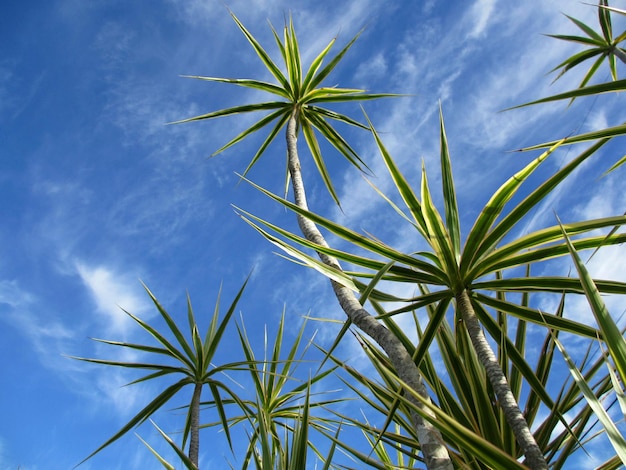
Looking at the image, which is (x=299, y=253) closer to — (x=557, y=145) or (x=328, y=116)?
(x=557, y=145)

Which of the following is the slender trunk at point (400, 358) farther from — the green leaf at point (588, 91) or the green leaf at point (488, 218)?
the green leaf at point (588, 91)

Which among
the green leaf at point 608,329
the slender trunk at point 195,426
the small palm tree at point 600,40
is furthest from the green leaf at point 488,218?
the small palm tree at point 600,40

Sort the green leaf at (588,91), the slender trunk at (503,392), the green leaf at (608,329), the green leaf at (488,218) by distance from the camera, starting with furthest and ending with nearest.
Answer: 1. the green leaf at (588,91)
2. the green leaf at (488,218)
3. the slender trunk at (503,392)
4. the green leaf at (608,329)

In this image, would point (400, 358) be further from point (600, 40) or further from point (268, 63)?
A: point (600, 40)

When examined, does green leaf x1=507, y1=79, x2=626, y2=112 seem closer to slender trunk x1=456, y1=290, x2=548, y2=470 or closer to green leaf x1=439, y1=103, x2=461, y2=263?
green leaf x1=439, y1=103, x2=461, y2=263

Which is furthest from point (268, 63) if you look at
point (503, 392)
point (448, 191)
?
point (503, 392)

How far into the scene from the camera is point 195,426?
4492 mm

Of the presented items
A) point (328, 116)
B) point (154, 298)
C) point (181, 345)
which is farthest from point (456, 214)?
point (154, 298)

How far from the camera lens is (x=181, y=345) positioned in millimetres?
5168

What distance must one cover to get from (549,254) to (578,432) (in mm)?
980

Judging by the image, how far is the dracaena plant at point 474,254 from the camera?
239cm

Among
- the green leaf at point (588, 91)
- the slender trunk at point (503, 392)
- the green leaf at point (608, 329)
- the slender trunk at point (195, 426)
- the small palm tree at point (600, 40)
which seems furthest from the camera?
the small palm tree at point (600, 40)

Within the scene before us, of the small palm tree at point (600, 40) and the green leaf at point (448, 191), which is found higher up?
the small palm tree at point (600, 40)

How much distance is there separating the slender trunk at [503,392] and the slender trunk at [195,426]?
2.90 metres
